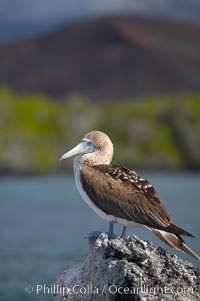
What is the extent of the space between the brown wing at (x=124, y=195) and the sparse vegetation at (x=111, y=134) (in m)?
100

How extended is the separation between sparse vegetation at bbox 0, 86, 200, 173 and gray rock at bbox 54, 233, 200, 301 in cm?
10256

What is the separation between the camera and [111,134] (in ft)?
383

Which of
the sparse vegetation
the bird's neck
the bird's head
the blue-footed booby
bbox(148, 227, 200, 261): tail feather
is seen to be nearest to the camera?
bbox(148, 227, 200, 261): tail feather

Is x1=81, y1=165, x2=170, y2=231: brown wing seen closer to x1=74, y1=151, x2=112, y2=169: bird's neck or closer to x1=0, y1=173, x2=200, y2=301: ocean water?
x1=74, y1=151, x2=112, y2=169: bird's neck

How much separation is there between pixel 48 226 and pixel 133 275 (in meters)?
53.7

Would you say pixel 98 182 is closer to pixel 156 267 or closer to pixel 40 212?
pixel 156 267

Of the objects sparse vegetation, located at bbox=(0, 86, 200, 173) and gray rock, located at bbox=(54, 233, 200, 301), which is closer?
gray rock, located at bbox=(54, 233, 200, 301)

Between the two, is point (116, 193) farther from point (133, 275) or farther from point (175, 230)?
point (133, 275)

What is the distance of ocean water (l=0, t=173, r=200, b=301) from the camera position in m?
36.5

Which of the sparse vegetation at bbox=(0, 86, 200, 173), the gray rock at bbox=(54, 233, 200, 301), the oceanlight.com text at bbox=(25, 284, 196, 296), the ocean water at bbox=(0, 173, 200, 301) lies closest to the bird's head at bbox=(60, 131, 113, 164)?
the ocean water at bbox=(0, 173, 200, 301)

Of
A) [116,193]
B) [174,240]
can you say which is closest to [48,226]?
[116,193]

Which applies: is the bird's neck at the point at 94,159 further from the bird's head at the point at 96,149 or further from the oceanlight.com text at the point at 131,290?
the oceanlight.com text at the point at 131,290

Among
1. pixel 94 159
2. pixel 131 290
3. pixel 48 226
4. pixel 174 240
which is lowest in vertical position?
pixel 131 290

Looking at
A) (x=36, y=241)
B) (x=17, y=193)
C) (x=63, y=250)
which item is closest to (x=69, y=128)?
(x=17, y=193)
